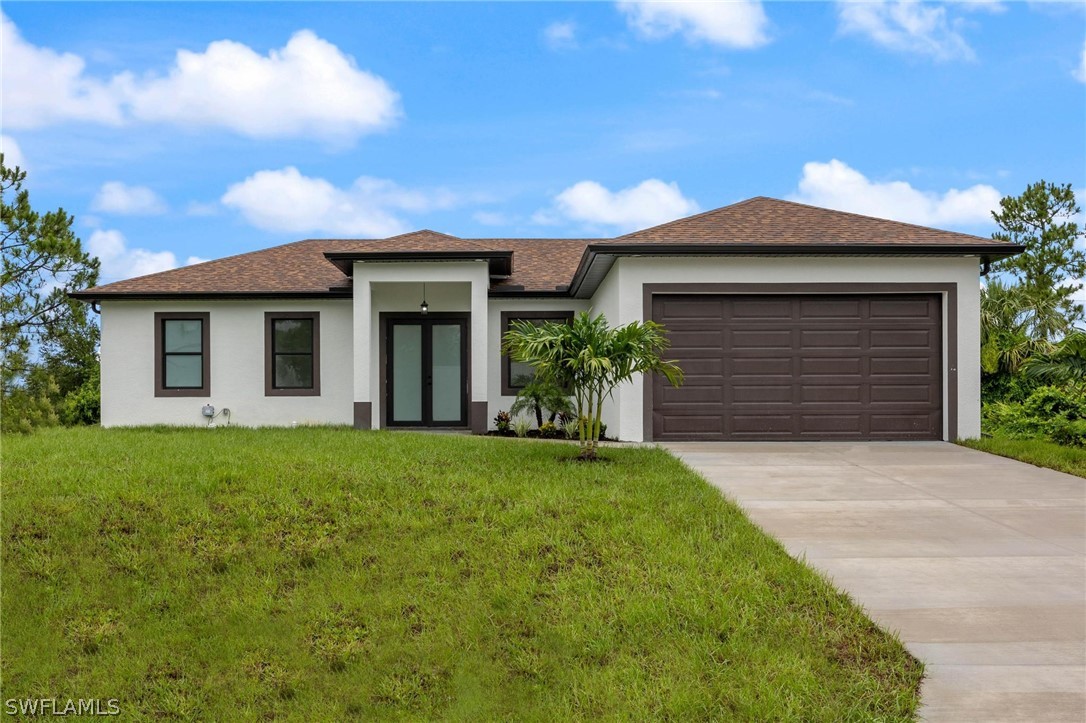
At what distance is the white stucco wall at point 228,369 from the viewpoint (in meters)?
15.3

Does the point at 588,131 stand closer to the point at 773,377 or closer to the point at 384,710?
the point at 773,377

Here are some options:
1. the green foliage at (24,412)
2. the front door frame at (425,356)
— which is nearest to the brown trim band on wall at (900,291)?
the front door frame at (425,356)

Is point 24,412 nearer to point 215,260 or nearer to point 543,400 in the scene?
point 543,400

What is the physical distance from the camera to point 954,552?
593 cm

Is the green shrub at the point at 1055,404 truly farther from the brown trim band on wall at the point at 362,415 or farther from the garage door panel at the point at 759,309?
the brown trim band on wall at the point at 362,415

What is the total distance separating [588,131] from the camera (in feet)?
60.3

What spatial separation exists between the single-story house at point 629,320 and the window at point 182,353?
A: 0.03 meters

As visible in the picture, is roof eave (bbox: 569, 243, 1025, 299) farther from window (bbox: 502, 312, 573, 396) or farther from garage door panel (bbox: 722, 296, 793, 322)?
window (bbox: 502, 312, 573, 396)

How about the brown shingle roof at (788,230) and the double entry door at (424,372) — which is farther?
the double entry door at (424,372)

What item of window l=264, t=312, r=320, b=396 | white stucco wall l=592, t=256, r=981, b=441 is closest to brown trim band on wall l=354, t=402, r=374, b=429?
window l=264, t=312, r=320, b=396

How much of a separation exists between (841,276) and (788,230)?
124 cm

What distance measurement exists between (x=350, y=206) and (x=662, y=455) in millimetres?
15896

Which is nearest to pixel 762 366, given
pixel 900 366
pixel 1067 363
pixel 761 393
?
pixel 761 393

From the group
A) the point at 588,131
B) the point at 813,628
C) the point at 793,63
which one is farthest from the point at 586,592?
the point at 588,131
